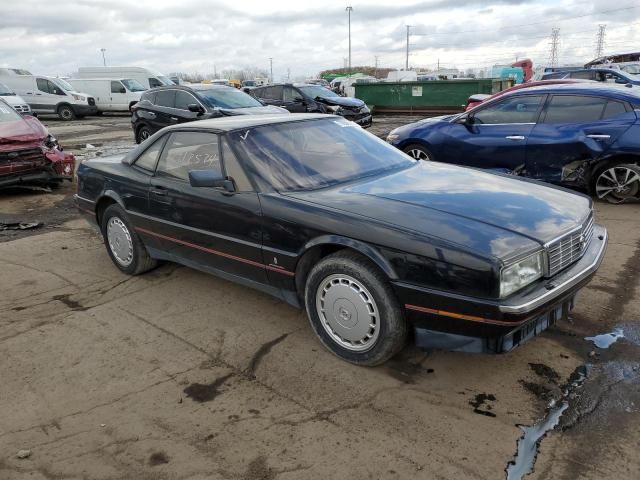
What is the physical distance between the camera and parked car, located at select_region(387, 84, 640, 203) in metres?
6.32

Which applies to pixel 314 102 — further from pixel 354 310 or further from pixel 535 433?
pixel 535 433

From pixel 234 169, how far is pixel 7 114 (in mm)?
6593

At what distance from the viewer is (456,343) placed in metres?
2.82

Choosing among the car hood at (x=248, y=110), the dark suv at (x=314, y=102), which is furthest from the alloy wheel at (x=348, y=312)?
the dark suv at (x=314, y=102)

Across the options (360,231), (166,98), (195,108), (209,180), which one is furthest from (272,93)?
(360,231)

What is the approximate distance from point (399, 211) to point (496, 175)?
1316 millimetres

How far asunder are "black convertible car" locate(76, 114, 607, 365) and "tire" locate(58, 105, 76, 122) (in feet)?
71.7

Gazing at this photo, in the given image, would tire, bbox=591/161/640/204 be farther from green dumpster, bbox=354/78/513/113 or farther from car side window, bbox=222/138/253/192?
green dumpster, bbox=354/78/513/113

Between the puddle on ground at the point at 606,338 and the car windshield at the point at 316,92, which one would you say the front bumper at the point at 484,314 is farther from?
the car windshield at the point at 316,92

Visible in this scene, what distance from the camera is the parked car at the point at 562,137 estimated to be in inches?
249

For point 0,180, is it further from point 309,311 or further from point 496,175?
point 496,175

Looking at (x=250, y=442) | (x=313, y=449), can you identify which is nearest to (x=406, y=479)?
(x=313, y=449)

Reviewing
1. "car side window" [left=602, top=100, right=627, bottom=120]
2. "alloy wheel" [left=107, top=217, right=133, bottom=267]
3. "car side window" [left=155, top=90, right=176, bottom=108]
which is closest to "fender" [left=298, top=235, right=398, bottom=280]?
"alloy wheel" [left=107, top=217, right=133, bottom=267]

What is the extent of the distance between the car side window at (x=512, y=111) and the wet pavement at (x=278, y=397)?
304cm
